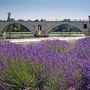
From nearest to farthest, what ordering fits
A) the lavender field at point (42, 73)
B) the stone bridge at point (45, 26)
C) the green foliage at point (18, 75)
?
the lavender field at point (42, 73) < the green foliage at point (18, 75) < the stone bridge at point (45, 26)

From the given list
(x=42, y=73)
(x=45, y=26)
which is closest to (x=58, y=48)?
(x=42, y=73)

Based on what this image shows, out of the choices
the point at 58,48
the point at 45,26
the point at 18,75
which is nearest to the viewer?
the point at 18,75

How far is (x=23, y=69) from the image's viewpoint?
105 inches

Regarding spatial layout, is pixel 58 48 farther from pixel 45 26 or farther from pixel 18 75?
Answer: pixel 45 26

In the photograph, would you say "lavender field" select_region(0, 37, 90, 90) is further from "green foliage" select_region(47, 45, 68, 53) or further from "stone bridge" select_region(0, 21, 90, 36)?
"stone bridge" select_region(0, 21, 90, 36)

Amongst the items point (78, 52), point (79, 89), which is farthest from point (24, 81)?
point (78, 52)

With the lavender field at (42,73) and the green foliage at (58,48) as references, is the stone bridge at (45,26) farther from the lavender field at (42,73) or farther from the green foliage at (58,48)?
the lavender field at (42,73)

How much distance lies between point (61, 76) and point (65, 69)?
5.7 inches

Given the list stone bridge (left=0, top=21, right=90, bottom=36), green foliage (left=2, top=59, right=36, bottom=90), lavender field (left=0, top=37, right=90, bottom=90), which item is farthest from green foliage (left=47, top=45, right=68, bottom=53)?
stone bridge (left=0, top=21, right=90, bottom=36)

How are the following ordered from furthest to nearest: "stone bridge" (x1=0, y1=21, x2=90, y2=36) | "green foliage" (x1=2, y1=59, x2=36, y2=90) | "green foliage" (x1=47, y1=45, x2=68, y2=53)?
"stone bridge" (x1=0, y1=21, x2=90, y2=36), "green foliage" (x1=47, y1=45, x2=68, y2=53), "green foliage" (x1=2, y1=59, x2=36, y2=90)

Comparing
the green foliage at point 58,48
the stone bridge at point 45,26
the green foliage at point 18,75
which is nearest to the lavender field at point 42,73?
the green foliage at point 18,75

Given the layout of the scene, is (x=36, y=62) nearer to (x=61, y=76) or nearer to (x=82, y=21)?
(x=61, y=76)

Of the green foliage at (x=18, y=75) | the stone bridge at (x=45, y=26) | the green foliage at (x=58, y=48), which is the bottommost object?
the green foliage at (x=18, y=75)

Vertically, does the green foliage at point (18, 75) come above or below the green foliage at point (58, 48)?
below
